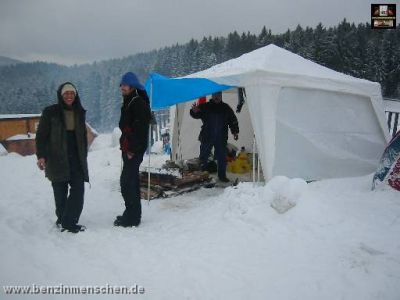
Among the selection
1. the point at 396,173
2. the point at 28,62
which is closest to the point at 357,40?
the point at 396,173

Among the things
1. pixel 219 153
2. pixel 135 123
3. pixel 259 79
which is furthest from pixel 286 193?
pixel 219 153

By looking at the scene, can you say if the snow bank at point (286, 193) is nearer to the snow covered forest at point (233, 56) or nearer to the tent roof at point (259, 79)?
the tent roof at point (259, 79)

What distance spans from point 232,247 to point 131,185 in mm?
1469

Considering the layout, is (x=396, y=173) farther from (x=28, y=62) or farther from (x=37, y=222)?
(x=28, y=62)

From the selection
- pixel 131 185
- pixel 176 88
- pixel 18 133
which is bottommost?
pixel 131 185

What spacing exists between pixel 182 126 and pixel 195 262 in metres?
6.49

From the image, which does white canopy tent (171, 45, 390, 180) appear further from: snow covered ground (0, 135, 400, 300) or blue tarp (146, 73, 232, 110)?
snow covered ground (0, 135, 400, 300)

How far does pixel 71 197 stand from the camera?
3.99 metres

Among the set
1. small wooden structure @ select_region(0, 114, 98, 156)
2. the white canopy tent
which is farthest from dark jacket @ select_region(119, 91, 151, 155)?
small wooden structure @ select_region(0, 114, 98, 156)

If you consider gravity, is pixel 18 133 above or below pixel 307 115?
below

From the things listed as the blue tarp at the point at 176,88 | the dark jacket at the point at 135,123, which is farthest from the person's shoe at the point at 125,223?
the blue tarp at the point at 176,88

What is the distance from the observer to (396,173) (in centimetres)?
442

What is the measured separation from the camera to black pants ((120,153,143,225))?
4.26 metres

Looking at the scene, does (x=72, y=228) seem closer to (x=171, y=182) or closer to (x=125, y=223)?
(x=125, y=223)
